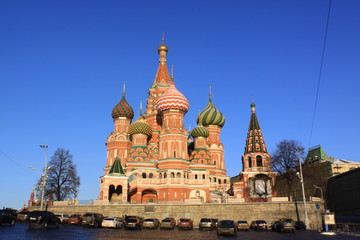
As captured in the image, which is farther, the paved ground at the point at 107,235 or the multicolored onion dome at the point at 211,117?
the multicolored onion dome at the point at 211,117

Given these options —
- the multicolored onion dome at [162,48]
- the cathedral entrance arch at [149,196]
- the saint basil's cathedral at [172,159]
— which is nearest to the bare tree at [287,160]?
the saint basil's cathedral at [172,159]

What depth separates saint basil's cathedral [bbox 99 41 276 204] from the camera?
169 feet

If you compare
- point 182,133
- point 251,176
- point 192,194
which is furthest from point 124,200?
point 251,176

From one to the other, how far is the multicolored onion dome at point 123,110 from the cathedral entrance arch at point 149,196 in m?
17.0

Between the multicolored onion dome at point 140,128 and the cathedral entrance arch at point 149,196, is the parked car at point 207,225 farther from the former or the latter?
the multicolored onion dome at point 140,128

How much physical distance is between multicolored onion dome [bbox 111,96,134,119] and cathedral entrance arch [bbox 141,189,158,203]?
670 inches

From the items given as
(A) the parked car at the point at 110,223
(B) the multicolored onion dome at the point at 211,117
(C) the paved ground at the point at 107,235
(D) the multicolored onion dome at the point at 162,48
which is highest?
(D) the multicolored onion dome at the point at 162,48

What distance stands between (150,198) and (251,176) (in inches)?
720

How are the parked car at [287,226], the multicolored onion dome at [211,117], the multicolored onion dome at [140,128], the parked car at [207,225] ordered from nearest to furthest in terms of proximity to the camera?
the parked car at [287,226], the parked car at [207,225], the multicolored onion dome at [140,128], the multicolored onion dome at [211,117]

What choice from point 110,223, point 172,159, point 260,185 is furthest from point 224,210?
point 260,185

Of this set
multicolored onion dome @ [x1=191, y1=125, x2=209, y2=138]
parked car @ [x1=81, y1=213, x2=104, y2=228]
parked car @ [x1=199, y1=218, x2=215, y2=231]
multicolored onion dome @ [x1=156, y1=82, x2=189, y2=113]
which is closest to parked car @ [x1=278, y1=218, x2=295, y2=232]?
parked car @ [x1=199, y1=218, x2=215, y2=231]

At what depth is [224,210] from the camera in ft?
129

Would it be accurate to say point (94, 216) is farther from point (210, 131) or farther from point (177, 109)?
point (210, 131)

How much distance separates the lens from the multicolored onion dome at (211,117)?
6644cm
